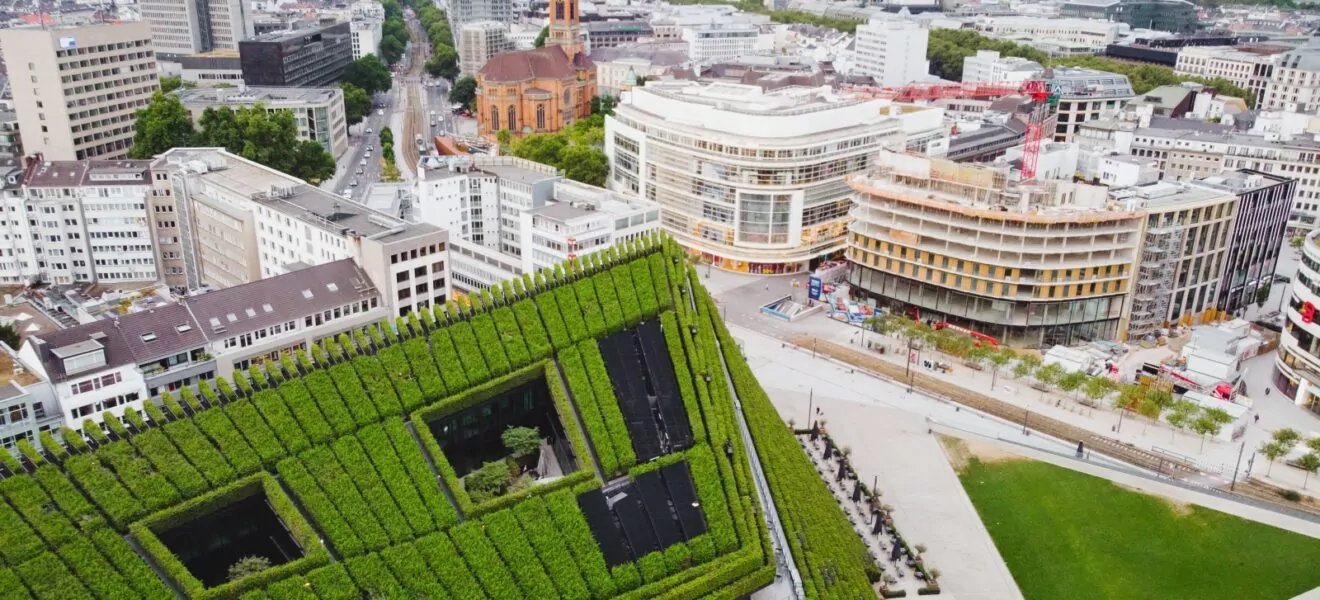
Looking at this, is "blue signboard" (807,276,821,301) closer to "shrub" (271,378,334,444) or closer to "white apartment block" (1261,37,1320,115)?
"shrub" (271,378,334,444)

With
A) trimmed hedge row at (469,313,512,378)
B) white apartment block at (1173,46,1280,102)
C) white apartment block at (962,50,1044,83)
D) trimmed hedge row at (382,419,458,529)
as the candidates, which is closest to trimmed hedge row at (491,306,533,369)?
trimmed hedge row at (469,313,512,378)

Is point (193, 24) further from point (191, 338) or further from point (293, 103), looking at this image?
point (191, 338)

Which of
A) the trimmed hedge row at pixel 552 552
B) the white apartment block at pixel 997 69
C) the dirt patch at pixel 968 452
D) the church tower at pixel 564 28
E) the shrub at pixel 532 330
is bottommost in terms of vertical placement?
the dirt patch at pixel 968 452

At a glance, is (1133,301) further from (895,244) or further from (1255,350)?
(895,244)

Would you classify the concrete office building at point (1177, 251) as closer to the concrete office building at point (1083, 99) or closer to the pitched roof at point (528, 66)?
the concrete office building at point (1083, 99)

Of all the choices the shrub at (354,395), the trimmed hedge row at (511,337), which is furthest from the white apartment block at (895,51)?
the shrub at (354,395)

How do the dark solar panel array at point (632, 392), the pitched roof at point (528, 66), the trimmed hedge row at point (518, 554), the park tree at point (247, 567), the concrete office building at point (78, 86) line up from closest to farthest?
the park tree at point (247, 567) < the trimmed hedge row at point (518, 554) < the dark solar panel array at point (632, 392) < the concrete office building at point (78, 86) < the pitched roof at point (528, 66)

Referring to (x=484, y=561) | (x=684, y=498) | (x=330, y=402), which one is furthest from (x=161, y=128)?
(x=684, y=498)
